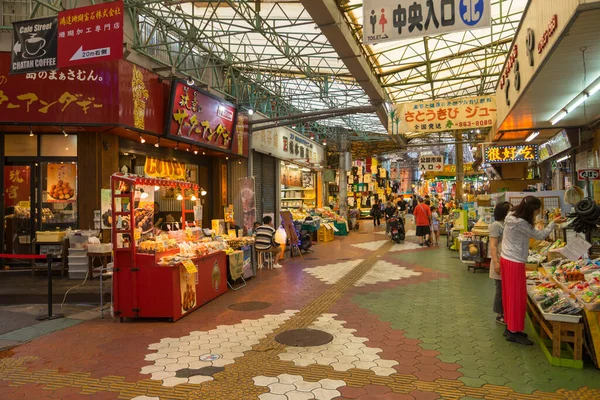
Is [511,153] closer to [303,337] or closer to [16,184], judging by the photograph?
[303,337]

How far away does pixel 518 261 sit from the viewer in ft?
17.6

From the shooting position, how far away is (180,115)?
12148 millimetres

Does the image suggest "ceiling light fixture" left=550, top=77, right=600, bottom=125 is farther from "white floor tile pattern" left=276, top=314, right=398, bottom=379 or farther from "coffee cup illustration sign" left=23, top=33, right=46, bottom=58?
"coffee cup illustration sign" left=23, top=33, right=46, bottom=58

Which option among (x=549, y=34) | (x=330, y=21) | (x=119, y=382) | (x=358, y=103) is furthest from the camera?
(x=358, y=103)

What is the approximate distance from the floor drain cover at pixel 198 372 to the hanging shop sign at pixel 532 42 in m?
5.15

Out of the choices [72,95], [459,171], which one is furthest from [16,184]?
[459,171]

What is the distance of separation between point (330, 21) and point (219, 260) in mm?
5314

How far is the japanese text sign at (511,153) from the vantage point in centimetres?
1299

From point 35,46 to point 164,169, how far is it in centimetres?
666

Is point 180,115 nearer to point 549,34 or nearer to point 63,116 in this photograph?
point 63,116

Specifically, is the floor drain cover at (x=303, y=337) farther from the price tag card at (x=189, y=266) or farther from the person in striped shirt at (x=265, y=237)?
the person in striped shirt at (x=265, y=237)

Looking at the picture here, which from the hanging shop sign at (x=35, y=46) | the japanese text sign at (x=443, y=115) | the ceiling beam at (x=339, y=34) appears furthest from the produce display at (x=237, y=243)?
the japanese text sign at (x=443, y=115)

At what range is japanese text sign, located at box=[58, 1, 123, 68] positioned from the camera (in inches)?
254

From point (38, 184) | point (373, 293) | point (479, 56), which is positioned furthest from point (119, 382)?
point (479, 56)
